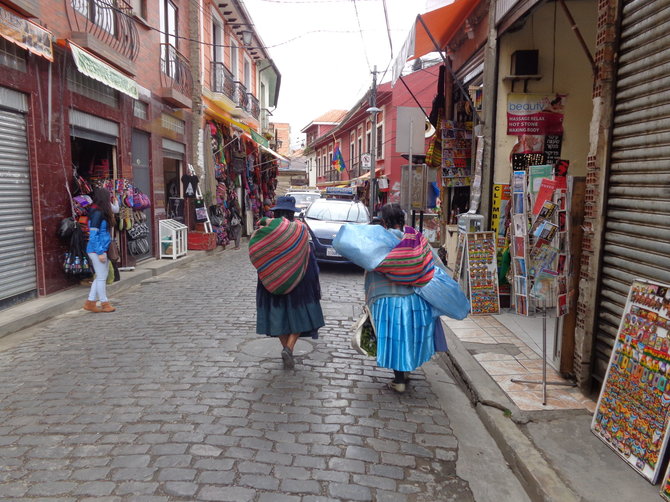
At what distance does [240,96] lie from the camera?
19.1 metres

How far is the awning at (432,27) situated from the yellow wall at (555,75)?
1.09 metres

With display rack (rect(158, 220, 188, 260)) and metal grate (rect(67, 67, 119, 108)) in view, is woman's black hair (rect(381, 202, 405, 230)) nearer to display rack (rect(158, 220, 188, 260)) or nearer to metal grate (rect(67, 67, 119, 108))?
metal grate (rect(67, 67, 119, 108))

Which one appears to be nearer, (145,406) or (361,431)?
(361,431)

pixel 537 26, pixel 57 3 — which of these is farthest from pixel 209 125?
pixel 537 26

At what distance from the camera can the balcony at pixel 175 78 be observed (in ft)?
39.9

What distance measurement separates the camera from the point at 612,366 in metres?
3.09

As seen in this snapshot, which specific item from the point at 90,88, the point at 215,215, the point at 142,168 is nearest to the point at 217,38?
the point at 215,215

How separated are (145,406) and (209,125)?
1273 cm

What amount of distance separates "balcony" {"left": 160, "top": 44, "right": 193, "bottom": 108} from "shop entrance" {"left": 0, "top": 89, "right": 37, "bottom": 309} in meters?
5.69

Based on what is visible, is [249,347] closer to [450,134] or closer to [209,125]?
[450,134]

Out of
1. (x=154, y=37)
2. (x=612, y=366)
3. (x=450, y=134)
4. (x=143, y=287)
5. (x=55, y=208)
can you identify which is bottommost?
(x=143, y=287)

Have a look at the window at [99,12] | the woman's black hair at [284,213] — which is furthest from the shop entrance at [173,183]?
the woman's black hair at [284,213]

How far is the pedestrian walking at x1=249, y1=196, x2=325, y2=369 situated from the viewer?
4.31m

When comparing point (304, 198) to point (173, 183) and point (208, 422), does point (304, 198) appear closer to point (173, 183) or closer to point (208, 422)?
point (173, 183)
